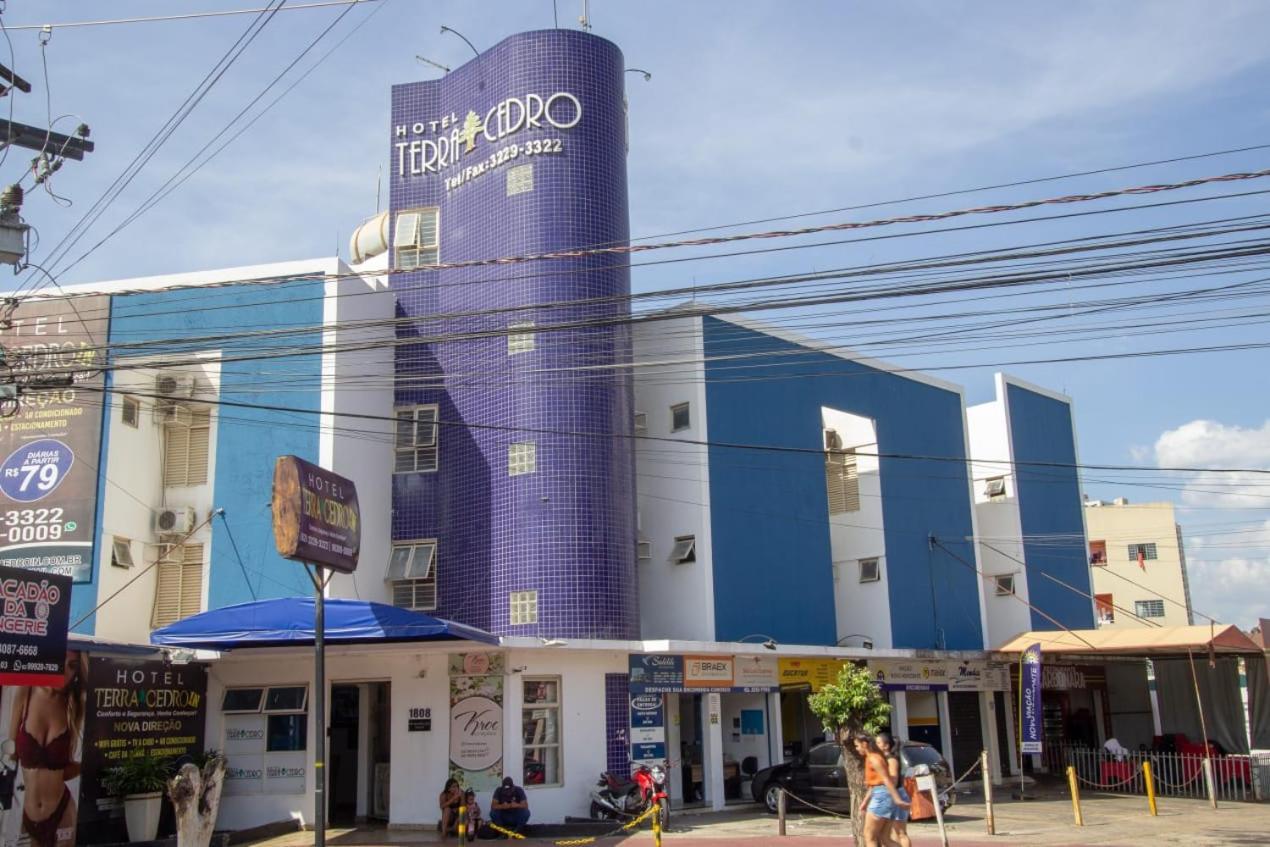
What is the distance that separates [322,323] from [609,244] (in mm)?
6431

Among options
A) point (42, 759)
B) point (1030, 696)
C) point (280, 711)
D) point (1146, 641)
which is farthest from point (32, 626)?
point (1146, 641)

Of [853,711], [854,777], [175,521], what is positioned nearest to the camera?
[854,777]

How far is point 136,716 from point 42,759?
2318 mm

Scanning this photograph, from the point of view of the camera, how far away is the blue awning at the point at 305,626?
1942 cm

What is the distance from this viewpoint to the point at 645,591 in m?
28.1

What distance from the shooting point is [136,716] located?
71.3ft

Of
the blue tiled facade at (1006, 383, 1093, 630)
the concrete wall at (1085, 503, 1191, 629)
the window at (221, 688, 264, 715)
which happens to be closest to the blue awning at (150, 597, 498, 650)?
the window at (221, 688, 264, 715)

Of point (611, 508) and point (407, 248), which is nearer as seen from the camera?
point (611, 508)

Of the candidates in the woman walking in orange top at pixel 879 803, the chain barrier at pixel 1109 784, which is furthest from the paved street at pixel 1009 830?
the woman walking in orange top at pixel 879 803

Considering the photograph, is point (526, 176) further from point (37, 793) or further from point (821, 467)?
point (37, 793)

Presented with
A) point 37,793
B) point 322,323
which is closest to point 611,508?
point 322,323

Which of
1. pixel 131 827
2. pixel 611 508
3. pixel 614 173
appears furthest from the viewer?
pixel 614 173

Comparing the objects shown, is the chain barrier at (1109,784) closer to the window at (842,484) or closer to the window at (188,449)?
the window at (842,484)

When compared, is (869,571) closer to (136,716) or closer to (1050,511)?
(1050,511)
